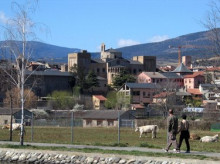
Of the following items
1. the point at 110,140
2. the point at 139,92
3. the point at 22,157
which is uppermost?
the point at 139,92

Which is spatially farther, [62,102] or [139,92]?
[139,92]

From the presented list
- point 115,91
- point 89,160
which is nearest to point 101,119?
point 89,160

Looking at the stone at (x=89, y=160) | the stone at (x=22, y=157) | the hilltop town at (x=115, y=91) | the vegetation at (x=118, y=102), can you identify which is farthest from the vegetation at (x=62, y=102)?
the stone at (x=89, y=160)

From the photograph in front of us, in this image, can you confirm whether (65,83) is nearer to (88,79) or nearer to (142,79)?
(88,79)

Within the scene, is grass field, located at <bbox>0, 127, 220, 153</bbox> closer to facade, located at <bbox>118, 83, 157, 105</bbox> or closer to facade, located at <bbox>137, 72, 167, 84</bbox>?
facade, located at <bbox>118, 83, 157, 105</bbox>

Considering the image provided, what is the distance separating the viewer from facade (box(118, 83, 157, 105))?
123938mm

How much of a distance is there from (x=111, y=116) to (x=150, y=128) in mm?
33943

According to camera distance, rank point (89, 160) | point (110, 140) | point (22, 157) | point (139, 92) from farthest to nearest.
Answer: point (139, 92), point (110, 140), point (22, 157), point (89, 160)

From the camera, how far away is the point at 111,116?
235 ft

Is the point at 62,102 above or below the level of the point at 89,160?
above

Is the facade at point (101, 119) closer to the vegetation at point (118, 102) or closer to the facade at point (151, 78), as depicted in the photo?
the vegetation at point (118, 102)

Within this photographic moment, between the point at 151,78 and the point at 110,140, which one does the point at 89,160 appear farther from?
the point at 151,78

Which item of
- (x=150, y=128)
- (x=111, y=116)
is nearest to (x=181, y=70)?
(x=111, y=116)

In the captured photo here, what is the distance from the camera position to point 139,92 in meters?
126
